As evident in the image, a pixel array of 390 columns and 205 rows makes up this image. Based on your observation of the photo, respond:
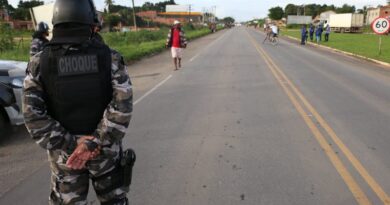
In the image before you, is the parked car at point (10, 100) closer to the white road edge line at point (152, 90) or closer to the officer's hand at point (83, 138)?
the white road edge line at point (152, 90)

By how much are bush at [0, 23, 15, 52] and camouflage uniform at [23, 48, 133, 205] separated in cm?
1883

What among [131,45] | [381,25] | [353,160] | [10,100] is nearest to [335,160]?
[353,160]

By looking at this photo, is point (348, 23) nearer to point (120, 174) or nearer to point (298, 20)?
point (298, 20)

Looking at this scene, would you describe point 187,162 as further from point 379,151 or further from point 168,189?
point 379,151

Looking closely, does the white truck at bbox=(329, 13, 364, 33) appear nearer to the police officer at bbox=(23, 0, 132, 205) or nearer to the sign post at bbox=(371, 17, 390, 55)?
the sign post at bbox=(371, 17, 390, 55)

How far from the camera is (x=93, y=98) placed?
2.56m

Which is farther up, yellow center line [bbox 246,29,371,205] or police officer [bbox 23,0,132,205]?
police officer [bbox 23,0,132,205]

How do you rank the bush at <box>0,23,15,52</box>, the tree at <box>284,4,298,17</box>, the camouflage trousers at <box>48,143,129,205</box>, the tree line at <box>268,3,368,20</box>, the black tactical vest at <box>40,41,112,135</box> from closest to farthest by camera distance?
the black tactical vest at <box>40,41,112,135</box>, the camouflage trousers at <box>48,143,129,205</box>, the bush at <box>0,23,15,52</box>, the tree line at <box>268,3,368,20</box>, the tree at <box>284,4,298,17</box>

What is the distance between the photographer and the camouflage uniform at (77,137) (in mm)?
2547

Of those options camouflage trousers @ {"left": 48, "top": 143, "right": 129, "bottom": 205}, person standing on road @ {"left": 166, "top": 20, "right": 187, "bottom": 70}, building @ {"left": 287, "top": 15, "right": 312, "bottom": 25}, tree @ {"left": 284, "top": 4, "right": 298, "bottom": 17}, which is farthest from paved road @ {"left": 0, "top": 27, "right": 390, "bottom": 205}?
tree @ {"left": 284, "top": 4, "right": 298, "bottom": 17}

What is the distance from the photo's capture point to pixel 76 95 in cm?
251

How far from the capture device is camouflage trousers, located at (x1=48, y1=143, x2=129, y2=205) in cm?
271

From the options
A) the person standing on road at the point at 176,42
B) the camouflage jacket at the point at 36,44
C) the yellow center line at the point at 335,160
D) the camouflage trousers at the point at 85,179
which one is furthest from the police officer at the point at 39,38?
the person standing on road at the point at 176,42

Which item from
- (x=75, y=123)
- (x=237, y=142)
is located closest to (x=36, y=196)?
(x=75, y=123)
